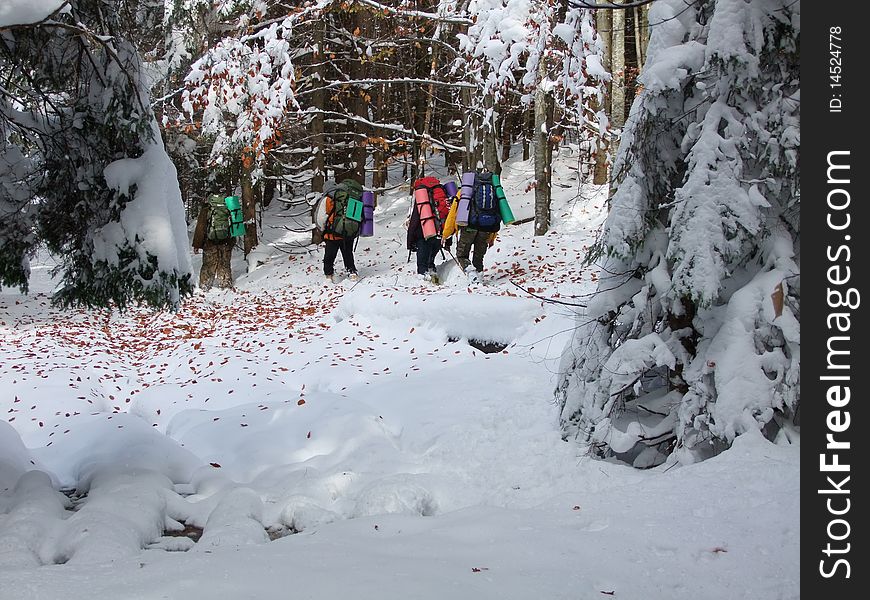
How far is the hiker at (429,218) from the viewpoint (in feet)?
42.1

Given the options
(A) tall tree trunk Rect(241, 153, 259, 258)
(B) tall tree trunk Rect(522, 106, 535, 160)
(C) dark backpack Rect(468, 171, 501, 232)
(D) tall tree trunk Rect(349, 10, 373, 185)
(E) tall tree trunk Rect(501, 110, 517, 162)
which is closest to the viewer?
(C) dark backpack Rect(468, 171, 501, 232)

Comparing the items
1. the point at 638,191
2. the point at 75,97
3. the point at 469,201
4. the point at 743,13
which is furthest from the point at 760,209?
the point at 469,201

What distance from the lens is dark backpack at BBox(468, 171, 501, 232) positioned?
12.2m

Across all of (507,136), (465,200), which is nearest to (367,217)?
(465,200)

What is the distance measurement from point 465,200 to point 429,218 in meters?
0.90

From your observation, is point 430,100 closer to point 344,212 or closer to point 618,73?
point 344,212

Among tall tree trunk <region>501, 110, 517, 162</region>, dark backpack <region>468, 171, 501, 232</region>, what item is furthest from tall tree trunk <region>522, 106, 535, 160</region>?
dark backpack <region>468, 171, 501, 232</region>

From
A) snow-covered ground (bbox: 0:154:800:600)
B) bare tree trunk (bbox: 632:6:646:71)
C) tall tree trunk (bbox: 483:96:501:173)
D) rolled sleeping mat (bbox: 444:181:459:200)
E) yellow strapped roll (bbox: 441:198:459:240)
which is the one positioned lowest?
snow-covered ground (bbox: 0:154:800:600)

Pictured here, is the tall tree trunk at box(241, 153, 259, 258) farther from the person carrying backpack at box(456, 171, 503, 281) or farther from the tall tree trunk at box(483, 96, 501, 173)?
the person carrying backpack at box(456, 171, 503, 281)

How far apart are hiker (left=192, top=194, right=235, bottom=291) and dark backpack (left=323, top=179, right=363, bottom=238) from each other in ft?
8.96

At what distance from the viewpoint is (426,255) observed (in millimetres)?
13359

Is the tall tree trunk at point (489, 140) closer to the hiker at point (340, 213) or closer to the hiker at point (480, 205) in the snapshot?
the hiker at point (480, 205)

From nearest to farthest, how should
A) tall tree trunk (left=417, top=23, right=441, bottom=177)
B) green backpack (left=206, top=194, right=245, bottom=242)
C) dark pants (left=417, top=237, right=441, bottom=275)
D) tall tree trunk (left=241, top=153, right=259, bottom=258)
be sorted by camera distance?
dark pants (left=417, top=237, right=441, bottom=275), tall tree trunk (left=417, top=23, right=441, bottom=177), green backpack (left=206, top=194, right=245, bottom=242), tall tree trunk (left=241, top=153, right=259, bottom=258)

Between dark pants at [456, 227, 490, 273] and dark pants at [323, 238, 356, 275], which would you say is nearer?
dark pants at [456, 227, 490, 273]
